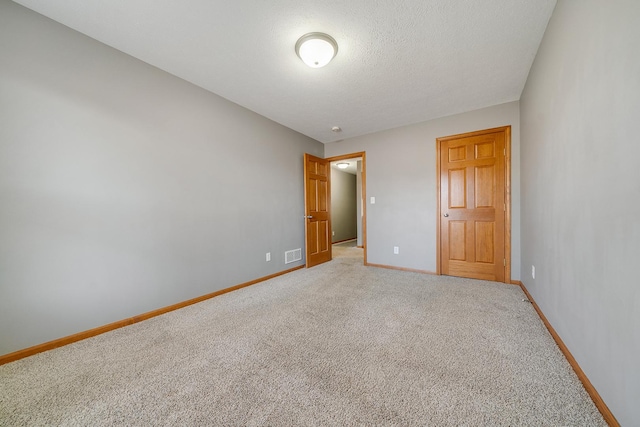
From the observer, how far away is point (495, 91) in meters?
2.77

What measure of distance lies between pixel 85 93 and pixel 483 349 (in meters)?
3.63

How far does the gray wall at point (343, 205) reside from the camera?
7.33 metres

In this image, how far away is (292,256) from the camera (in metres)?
3.89

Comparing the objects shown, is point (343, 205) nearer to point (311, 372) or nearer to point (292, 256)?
point (292, 256)

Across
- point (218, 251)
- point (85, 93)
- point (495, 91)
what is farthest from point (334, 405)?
point (495, 91)

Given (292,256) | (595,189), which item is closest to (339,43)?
(595,189)

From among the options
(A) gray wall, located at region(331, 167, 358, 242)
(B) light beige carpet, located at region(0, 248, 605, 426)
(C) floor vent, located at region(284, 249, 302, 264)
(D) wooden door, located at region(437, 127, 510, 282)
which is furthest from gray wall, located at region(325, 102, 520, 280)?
(A) gray wall, located at region(331, 167, 358, 242)

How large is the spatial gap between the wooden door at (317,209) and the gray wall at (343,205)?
8.58 feet

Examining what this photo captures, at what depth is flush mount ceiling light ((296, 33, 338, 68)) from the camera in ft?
6.09

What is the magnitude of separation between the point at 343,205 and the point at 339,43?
5.97 m

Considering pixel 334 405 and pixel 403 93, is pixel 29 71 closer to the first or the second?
pixel 334 405

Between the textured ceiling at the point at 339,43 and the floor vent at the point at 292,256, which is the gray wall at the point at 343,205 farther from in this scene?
the textured ceiling at the point at 339,43

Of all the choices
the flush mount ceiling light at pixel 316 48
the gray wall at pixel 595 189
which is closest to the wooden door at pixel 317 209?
the flush mount ceiling light at pixel 316 48

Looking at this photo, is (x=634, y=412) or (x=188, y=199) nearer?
(x=634, y=412)
